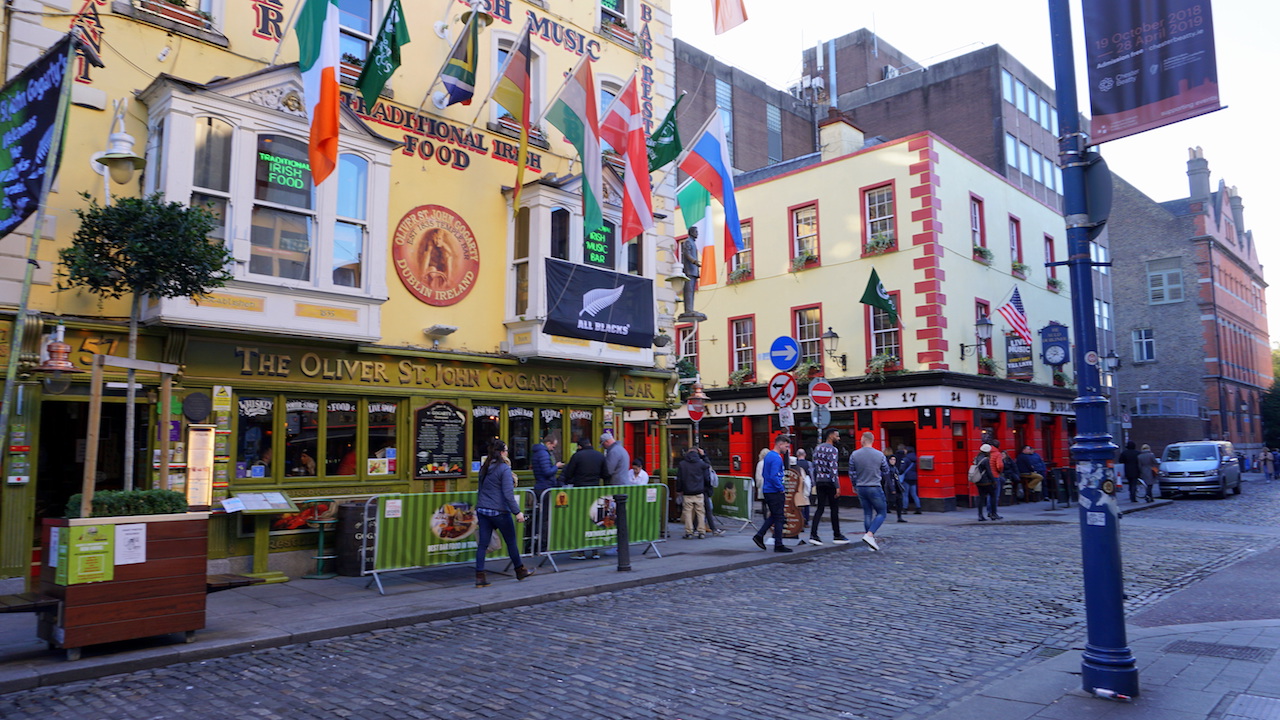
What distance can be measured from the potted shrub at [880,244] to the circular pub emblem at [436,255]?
50.1ft

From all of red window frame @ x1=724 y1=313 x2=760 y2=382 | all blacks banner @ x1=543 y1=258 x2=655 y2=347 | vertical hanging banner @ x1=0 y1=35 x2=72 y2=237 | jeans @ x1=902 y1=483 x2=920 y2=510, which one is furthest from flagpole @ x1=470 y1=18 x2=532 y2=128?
red window frame @ x1=724 y1=313 x2=760 y2=382

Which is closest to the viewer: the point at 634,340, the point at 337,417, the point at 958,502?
the point at 337,417

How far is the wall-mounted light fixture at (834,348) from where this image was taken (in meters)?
26.0

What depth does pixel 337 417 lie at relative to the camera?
490 inches

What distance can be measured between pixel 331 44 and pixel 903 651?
33.1ft

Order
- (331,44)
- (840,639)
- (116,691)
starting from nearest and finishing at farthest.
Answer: (116,691) < (840,639) < (331,44)

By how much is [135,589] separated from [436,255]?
766 cm

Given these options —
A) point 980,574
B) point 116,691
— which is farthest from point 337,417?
point 980,574

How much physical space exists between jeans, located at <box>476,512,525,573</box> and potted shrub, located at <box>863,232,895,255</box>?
18241 millimetres

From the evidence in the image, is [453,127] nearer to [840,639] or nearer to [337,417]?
[337,417]

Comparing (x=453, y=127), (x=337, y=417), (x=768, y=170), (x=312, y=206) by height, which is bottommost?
(x=337, y=417)

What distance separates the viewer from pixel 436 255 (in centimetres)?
1387

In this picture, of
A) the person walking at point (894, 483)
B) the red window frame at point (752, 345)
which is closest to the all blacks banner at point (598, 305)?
the person walking at point (894, 483)

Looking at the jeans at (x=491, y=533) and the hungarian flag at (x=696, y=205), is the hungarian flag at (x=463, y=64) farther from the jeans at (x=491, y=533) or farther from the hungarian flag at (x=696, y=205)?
the jeans at (x=491, y=533)
